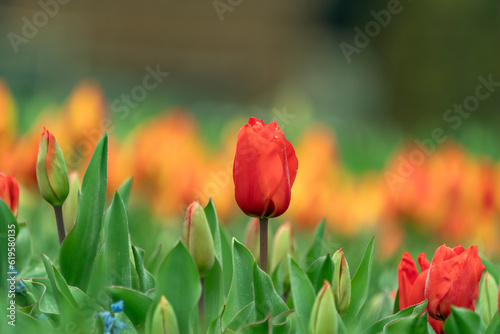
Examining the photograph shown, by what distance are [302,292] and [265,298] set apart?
7cm

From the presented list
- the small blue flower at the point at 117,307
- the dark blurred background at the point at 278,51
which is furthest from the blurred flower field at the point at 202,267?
the dark blurred background at the point at 278,51

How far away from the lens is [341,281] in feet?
3.13

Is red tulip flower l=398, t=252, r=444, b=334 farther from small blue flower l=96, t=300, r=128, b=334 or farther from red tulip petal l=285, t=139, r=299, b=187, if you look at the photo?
small blue flower l=96, t=300, r=128, b=334

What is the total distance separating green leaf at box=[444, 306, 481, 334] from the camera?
0.85 meters

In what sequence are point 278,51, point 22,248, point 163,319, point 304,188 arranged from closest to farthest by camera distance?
point 163,319
point 22,248
point 304,188
point 278,51

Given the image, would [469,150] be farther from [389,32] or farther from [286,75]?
[286,75]

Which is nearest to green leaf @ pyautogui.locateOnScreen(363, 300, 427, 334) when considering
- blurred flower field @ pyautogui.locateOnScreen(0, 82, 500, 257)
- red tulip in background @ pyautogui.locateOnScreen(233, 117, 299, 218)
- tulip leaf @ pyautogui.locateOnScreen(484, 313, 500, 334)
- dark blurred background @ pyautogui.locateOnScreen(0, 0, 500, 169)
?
tulip leaf @ pyautogui.locateOnScreen(484, 313, 500, 334)

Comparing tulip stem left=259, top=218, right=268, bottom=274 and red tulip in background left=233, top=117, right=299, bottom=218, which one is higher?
red tulip in background left=233, top=117, right=299, bottom=218

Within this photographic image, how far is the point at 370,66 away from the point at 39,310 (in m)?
8.71

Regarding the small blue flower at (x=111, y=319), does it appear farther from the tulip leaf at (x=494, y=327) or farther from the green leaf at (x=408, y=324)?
the tulip leaf at (x=494, y=327)

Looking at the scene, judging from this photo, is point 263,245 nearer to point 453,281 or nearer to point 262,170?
point 262,170

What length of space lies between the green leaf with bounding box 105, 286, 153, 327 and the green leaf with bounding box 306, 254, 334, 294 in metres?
0.26

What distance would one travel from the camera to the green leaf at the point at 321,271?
1.00 meters

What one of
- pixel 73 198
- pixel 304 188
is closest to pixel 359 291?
pixel 73 198
